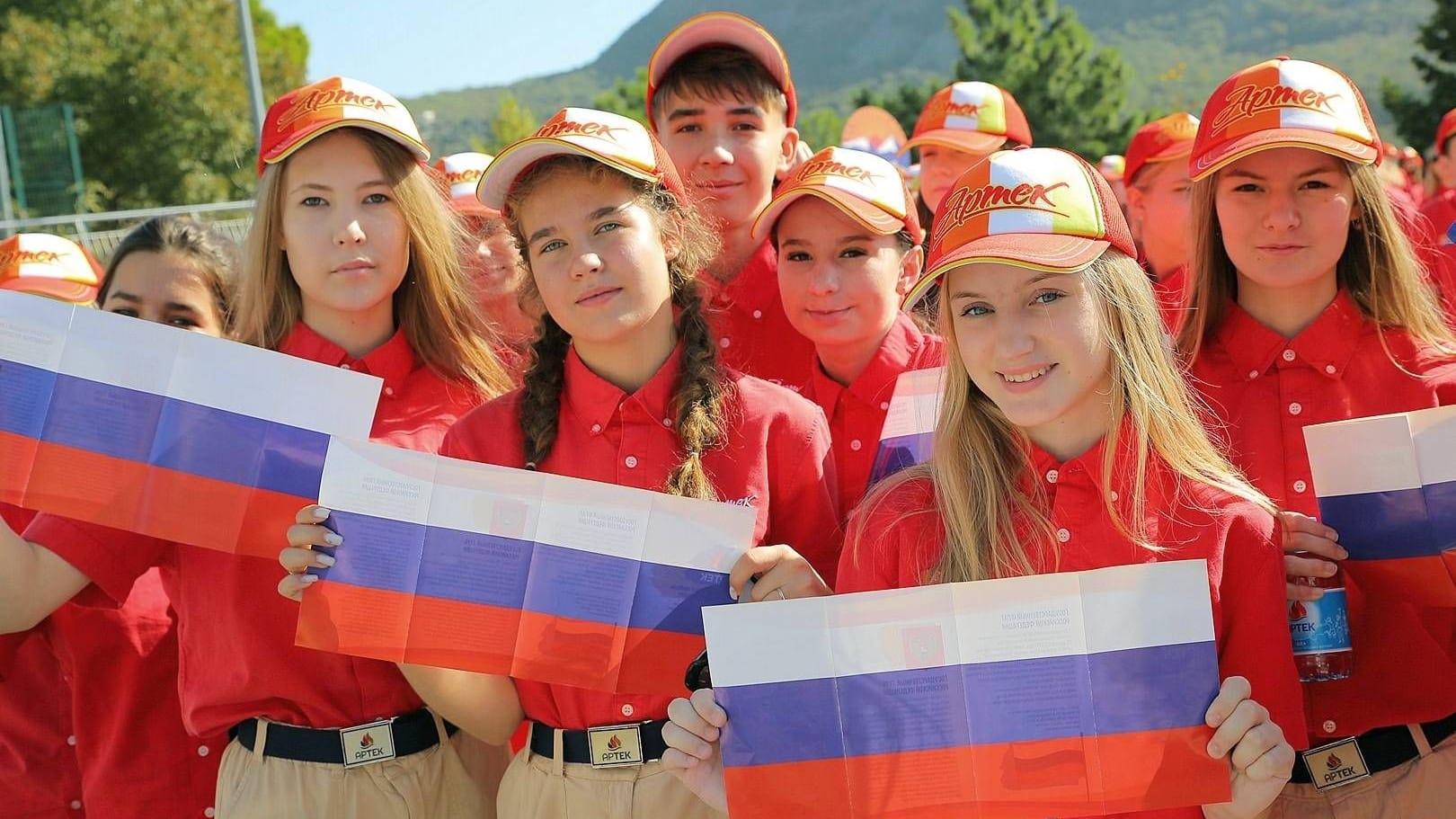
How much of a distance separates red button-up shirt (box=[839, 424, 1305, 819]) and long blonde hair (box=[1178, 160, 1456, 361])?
0.91m

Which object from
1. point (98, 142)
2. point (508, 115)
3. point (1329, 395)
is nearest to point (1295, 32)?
point (508, 115)

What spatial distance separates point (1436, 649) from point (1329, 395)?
682mm

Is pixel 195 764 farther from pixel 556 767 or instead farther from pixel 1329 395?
pixel 1329 395

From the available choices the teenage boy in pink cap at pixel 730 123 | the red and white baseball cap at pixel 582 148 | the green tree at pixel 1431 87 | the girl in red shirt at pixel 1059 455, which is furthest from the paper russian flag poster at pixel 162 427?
the green tree at pixel 1431 87

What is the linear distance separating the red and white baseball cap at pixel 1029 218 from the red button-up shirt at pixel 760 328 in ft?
5.92

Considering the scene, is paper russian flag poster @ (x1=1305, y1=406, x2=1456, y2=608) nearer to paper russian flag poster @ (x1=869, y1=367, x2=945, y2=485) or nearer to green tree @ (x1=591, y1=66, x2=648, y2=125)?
paper russian flag poster @ (x1=869, y1=367, x2=945, y2=485)

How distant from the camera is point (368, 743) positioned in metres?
3.70

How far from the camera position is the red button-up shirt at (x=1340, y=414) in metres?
3.36

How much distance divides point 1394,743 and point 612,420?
2.09 m

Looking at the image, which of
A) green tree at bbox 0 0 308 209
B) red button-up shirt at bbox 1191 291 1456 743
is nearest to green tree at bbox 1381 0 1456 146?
green tree at bbox 0 0 308 209

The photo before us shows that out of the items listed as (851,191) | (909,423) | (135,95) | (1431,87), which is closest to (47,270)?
(851,191)

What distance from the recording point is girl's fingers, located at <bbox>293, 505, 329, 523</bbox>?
10.7 feet

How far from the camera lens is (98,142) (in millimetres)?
36969

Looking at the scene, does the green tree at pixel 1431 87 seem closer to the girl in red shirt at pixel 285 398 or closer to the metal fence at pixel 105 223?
the metal fence at pixel 105 223
